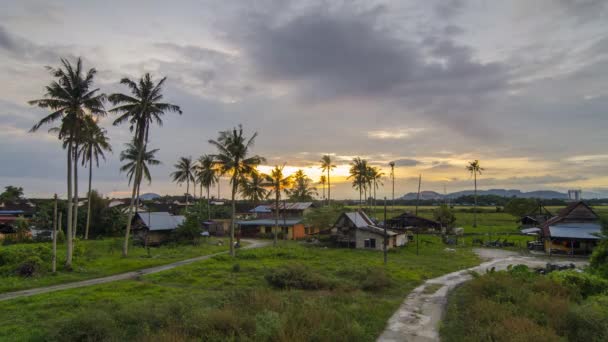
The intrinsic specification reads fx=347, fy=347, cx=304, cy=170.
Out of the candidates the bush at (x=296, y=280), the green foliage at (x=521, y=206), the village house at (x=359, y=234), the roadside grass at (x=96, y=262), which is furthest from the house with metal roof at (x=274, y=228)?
the green foliage at (x=521, y=206)

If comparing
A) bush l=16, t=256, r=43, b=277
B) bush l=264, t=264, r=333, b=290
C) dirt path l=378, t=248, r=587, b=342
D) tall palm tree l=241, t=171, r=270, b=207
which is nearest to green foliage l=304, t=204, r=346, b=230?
tall palm tree l=241, t=171, r=270, b=207

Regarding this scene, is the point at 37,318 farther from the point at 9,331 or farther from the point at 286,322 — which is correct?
the point at 286,322

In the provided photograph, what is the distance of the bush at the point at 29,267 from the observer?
88.3ft

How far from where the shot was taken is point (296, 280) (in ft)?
78.9

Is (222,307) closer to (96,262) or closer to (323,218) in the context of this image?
(96,262)

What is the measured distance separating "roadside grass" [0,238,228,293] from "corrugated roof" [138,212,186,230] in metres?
4.50

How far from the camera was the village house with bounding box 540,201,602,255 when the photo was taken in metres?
41.9

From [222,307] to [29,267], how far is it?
20610mm

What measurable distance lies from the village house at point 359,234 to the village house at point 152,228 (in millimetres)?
25219

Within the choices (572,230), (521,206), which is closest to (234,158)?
(572,230)

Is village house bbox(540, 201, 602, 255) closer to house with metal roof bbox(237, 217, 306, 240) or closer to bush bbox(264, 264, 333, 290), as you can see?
bush bbox(264, 264, 333, 290)

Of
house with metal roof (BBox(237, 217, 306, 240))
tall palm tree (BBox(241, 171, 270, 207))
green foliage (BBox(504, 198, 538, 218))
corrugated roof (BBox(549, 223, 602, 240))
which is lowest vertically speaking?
house with metal roof (BBox(237, 217, 306, 240))

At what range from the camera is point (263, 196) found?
49.7 m

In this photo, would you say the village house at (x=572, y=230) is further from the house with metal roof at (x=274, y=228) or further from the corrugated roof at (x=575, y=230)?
the house with metal roof at (x=274, y=228)
